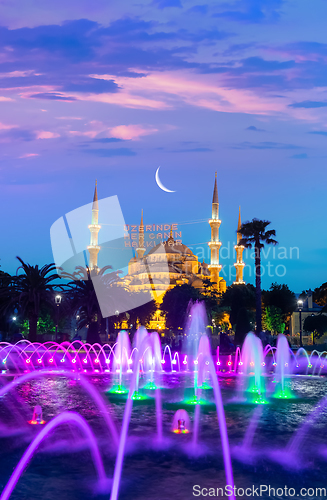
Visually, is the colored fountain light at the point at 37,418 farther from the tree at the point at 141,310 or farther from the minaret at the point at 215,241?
the minaret at the point at 215,241

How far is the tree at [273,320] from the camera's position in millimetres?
64375

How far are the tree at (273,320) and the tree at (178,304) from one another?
29.5 feet

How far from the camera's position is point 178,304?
2778 inches

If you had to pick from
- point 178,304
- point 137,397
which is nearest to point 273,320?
point 178,304

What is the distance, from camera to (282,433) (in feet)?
35.7

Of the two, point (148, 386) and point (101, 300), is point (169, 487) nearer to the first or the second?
point (148, 386)

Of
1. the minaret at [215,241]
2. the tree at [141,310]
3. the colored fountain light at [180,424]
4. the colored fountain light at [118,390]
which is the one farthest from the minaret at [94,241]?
the colored fountain light at [180,424]

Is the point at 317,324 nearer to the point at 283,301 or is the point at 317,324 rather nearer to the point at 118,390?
the point at 283,301

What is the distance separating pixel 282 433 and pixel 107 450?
372 cm

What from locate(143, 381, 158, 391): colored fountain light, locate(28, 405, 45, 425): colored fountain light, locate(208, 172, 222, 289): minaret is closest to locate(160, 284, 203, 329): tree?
locate(208, 172, 222, 289): minaret

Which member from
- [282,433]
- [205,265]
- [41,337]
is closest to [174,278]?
[205,265]

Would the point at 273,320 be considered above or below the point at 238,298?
below

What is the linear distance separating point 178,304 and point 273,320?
12794 millimetres

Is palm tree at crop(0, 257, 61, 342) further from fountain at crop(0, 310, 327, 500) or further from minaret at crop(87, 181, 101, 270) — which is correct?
minaret at crop(87, 181, 101, 270)
